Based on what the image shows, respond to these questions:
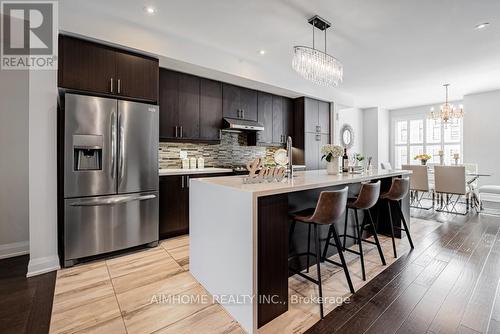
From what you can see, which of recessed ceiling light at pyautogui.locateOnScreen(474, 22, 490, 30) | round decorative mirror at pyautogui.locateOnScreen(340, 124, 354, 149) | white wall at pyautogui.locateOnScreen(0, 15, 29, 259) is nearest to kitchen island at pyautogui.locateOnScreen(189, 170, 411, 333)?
white wall at pyautogui.locateOnScreen(0, 15, 29, 259)

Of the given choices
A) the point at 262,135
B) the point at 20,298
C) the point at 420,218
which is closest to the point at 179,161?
the point at 262,135

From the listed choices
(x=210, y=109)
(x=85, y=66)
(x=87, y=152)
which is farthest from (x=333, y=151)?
(x=85, y=66)

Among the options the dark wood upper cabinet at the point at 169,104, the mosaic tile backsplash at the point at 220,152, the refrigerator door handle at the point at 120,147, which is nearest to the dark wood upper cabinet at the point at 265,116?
the mosaic tile backsplash at the point at 220,152

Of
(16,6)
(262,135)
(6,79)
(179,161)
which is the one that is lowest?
(179,161)

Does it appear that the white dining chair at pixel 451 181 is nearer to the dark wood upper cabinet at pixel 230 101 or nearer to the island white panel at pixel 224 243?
the dark wood upper cabinet at pixel 230 101

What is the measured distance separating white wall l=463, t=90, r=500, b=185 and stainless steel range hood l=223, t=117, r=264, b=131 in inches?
217

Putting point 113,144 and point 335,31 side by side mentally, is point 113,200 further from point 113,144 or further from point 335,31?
point 335,31

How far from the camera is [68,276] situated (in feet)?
7.58

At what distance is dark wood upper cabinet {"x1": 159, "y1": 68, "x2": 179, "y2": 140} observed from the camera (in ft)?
11.4

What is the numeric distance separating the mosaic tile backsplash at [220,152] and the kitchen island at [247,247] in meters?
2.05

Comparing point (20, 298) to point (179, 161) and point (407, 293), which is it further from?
point (407, 293)

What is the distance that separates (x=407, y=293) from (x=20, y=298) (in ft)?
10.7

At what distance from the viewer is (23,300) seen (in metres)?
1.93

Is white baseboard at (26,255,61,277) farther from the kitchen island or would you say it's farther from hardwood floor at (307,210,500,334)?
hardwood floor at (307,210,500,334)
